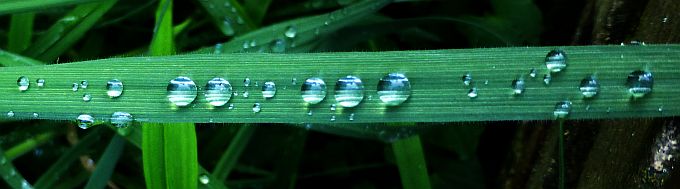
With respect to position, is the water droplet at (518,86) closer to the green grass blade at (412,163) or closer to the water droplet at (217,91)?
the water droplet at (217,91)

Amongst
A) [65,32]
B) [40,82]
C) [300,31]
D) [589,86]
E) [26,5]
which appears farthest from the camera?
[65,32]

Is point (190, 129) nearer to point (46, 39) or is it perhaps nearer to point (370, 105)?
point (370, 105)

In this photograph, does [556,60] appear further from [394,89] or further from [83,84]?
[83,84]

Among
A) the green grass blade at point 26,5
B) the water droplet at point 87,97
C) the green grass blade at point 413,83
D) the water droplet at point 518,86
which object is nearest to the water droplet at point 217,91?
the green grass blade at point 413,83

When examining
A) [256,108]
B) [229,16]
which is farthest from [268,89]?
[229,16]

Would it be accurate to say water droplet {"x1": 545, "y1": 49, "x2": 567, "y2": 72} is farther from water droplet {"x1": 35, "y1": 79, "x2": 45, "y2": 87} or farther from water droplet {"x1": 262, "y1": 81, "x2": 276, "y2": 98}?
water droplet {"x1": 35, "y1": 79, "x2": 45, "y2": 87}

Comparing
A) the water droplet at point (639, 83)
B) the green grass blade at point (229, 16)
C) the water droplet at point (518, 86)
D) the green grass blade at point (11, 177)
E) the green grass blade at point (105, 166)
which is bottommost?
the green grass blade at point (11, 177)
